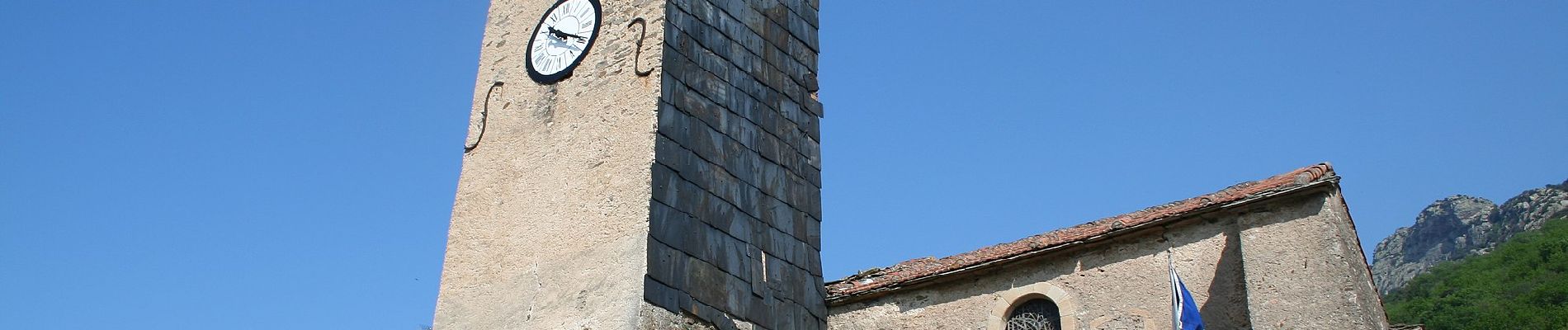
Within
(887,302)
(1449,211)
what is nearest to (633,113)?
(887,302)

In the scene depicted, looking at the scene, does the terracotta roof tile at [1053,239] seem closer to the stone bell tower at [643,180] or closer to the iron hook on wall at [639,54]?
the stone bell tower at [643,180]

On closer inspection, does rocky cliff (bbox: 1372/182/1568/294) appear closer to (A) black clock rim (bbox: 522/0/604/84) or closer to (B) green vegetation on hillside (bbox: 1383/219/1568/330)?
(B) green vegetation on hillside (bbox: 1383/219/1568/330)

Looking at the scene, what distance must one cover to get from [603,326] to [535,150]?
2294mm

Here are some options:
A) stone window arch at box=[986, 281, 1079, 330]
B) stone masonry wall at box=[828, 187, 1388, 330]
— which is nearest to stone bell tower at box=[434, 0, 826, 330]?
stone masonry wall at box=[828, 187, 1388, 330]

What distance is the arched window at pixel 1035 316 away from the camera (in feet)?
41.5

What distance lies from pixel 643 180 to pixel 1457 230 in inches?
2802

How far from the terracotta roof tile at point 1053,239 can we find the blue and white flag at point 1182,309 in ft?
2.60

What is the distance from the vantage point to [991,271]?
42.9 ft

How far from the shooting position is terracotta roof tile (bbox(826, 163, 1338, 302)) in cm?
1155

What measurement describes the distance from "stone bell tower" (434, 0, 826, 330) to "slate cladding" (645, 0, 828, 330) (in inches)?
0.7

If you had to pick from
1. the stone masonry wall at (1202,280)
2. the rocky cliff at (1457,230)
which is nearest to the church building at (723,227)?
the stone masonry wall at (1202,280)

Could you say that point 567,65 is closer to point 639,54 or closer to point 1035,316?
point 639,54

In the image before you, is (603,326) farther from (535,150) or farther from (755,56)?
(755,56)

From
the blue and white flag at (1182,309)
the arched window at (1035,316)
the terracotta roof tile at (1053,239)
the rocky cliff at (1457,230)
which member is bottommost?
the blue and white flag at (1182,309)
